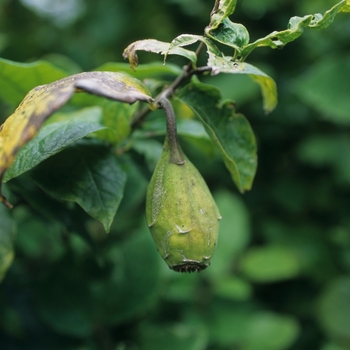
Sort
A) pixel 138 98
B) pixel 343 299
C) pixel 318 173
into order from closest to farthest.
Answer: pixel 138 98
pixel 343 299
pixel 318 173

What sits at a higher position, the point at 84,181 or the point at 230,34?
the point at 230,34

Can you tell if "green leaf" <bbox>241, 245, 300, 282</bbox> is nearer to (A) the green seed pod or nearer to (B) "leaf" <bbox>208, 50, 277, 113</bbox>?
(B) "leaf" <bbox>208, 50, 277, 113</bbox>

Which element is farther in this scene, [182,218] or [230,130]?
[230,130]

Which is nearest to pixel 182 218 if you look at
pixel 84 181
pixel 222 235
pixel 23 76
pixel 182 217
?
pixel 182 217

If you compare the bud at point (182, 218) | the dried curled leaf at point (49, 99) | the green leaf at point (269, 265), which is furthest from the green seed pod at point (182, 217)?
the green leaf at point (269, 265)

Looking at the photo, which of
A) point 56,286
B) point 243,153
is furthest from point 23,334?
point 243,153

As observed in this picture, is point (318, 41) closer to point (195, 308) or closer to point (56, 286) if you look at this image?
point (195, 308)

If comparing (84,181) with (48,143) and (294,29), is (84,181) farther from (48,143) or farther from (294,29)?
(294,29)

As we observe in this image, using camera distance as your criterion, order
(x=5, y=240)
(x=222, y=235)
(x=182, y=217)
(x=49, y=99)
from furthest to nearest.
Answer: (x=222, y=235)
(x=5, y=240)
(x=182, y=217)
(x=49, y=99)
